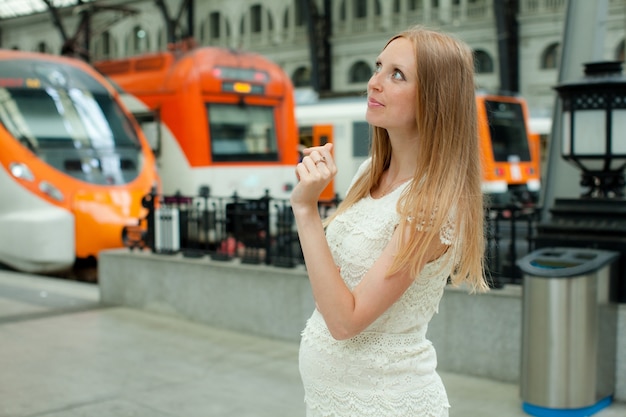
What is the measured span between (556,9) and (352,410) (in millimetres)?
34400

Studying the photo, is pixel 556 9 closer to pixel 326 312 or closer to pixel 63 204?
pixel 63 204

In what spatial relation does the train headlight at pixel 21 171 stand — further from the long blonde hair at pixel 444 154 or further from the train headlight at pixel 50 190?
the long blonde hair at pixel 444 154

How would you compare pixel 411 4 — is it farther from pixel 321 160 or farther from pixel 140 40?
pixel 321 160

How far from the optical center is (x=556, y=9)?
34.0 m

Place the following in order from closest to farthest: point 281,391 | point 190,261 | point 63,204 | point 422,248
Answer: point 422,248
point 281,391
point 190,261
point 63,204

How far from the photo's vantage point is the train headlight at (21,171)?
11602mm

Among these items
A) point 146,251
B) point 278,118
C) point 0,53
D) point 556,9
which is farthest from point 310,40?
point 146,251

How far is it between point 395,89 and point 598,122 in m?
4.42

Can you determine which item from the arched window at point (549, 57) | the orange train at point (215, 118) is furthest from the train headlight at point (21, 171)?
the arched window at point (549, 57)

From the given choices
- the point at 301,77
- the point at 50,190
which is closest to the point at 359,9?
A: the point at 301,77

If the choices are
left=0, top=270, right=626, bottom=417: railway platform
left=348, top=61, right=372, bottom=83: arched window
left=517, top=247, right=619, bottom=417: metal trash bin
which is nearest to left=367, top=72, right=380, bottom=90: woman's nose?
left=517, top=247, right=619, bottom=417: metal trash bin

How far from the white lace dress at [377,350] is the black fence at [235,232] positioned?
465cm

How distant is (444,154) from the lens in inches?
78.7

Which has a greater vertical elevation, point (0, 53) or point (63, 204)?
point (0, 53)
